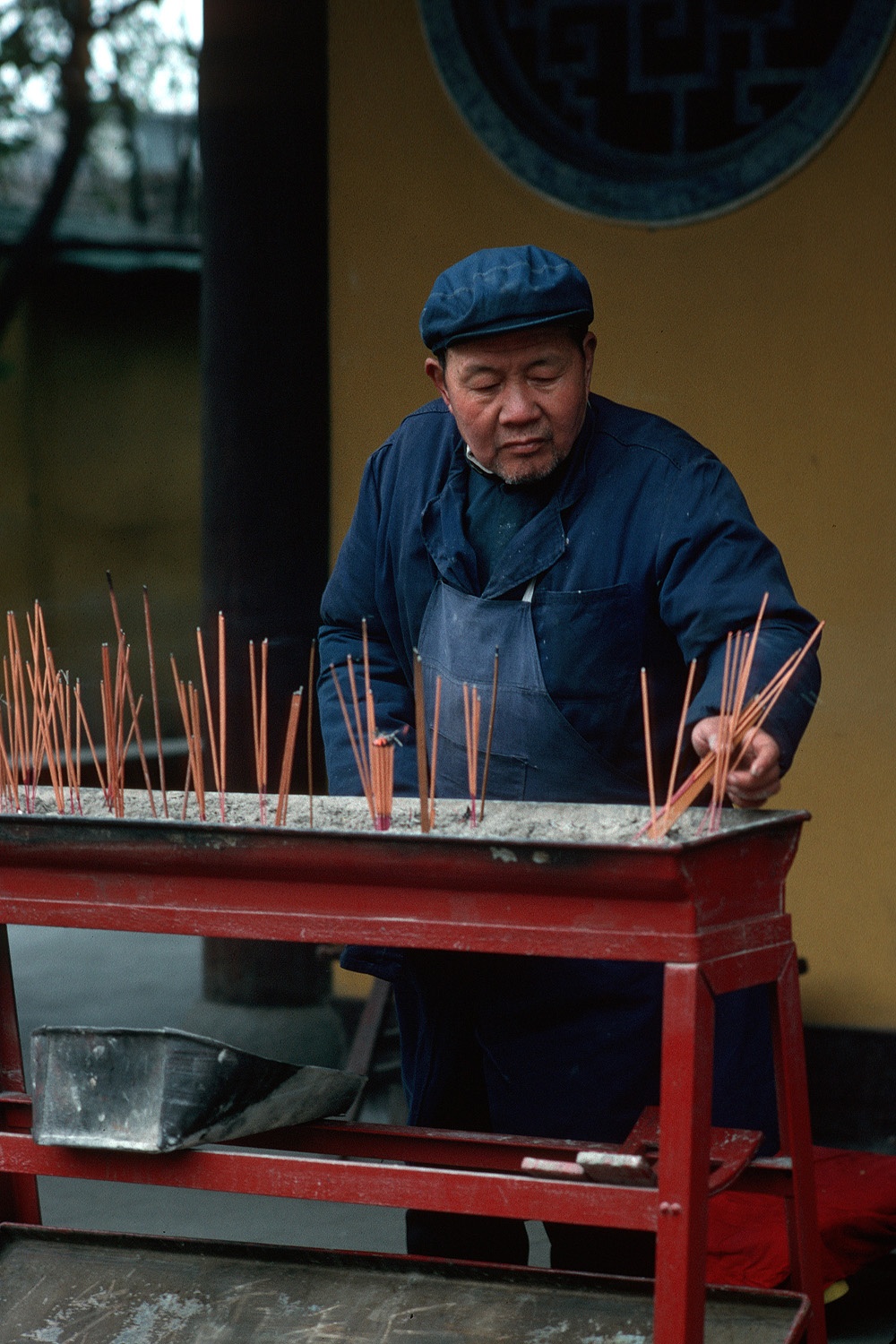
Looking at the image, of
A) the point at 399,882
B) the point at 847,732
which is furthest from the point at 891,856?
the point at 399,882

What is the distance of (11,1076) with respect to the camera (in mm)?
2461

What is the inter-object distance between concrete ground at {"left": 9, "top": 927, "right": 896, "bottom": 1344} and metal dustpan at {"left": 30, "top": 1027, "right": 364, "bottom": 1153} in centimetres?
113

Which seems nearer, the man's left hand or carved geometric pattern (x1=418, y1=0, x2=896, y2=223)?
the man's left hand

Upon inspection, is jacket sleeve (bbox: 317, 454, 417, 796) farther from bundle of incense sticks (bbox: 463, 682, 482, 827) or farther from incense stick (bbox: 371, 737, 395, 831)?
incense stick (bbox: 371, 737, 395, 831)

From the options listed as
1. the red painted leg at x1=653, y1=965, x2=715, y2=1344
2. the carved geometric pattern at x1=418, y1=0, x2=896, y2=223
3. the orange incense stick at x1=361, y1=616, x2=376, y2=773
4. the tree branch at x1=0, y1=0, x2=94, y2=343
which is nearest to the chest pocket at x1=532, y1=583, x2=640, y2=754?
the orange incense stick at x1=361, y1=616, x2=376, y2=773

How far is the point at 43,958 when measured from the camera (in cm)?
592

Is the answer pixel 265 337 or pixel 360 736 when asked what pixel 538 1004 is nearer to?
pixel 360 736

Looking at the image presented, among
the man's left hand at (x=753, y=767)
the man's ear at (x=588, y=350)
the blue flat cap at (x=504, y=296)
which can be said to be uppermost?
the blue flat cap at (x=504, y=296)

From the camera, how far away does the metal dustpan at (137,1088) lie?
2064mm

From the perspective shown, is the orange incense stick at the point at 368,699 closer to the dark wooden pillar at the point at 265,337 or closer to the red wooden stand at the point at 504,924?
the red wooden stand at the point at 504,924

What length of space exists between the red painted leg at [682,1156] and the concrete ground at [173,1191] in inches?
51.1

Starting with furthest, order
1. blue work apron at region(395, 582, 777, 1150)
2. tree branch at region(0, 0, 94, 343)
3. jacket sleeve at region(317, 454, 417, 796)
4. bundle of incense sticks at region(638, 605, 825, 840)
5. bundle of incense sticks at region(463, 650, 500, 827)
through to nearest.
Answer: tree branch at region(0, 0, 94, 343) < jacket sleeve at region(317, 454, 417, 796) < blue work apron at region(395, 582, 777, 1150) < bundle of incense sticks at region(463, 650, 500, 827) < bundle of incense sticks at region(638, 605, 825, 840)

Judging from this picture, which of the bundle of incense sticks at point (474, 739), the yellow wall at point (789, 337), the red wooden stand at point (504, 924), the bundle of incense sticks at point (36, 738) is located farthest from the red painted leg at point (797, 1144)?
the yellow wall at point (789, 337)

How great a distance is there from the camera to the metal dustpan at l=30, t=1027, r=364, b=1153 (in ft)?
6.77
